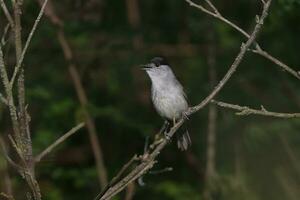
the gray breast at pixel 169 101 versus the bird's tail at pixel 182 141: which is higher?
the gray breast at pixel 169 101

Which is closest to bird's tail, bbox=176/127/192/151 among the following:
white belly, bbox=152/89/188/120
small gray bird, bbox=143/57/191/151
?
small gray bird, bbox=143/57/191/151

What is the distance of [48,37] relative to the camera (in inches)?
289

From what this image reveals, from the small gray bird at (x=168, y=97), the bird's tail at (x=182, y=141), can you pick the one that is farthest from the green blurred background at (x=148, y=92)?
the bird's tail at (x=182, y=141)

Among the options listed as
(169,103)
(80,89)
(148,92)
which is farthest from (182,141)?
(148,92)

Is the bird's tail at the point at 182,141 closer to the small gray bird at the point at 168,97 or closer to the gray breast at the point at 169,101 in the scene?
the small gray bird at the point at 168,97

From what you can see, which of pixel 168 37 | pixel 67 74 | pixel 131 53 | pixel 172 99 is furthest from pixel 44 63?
pixel 172 99

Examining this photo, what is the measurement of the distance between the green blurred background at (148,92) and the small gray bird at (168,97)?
4.87 ft

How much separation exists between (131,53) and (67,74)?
67cm

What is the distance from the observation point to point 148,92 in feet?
26.2

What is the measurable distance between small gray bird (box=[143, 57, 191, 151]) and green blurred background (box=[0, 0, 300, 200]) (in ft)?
4.87

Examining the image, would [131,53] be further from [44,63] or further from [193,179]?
[193,179]

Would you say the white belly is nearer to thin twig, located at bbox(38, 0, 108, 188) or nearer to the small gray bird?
the small gray bird

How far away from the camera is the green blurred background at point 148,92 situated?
745 cm

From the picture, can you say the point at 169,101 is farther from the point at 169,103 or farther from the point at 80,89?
the point at 80,89
